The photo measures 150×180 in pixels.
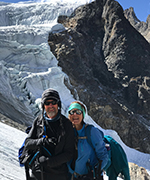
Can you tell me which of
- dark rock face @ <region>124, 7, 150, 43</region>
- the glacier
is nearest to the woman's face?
the glacier

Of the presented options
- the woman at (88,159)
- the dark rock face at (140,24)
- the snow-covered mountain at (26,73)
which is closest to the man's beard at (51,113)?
the woman at (88,159)

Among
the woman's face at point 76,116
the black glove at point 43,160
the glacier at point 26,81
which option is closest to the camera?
the black glove at point 43,160

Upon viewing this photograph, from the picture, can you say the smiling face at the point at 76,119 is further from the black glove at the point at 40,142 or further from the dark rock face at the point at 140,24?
the dark rock face at the point at 140,24

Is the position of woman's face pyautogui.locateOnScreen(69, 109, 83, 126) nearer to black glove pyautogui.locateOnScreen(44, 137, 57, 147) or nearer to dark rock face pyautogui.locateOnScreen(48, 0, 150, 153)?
black glove pyautogui.locateOnScreen(44, 137, 57, 147)

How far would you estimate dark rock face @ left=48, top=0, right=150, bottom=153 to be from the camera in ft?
62.3

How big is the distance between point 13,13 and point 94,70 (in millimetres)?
12969

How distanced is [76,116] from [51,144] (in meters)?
0.42

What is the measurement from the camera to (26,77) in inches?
371

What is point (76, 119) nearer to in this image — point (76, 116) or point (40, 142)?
point (76, 116)

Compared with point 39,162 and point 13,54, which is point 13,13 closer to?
point 13,54

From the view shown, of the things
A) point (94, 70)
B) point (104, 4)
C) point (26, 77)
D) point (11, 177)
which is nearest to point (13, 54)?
point (26, 77)

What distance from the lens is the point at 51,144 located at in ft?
5.57

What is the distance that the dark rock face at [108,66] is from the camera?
1900 centimetres

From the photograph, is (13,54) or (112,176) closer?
(112,176)
